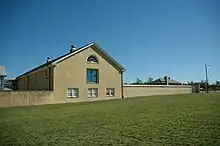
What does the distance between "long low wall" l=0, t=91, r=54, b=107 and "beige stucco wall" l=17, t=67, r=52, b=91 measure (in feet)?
8.52

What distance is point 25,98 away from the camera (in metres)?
28.2

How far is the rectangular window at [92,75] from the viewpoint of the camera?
34.4 metres

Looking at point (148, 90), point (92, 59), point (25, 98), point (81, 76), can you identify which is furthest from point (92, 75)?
point (148, 90)

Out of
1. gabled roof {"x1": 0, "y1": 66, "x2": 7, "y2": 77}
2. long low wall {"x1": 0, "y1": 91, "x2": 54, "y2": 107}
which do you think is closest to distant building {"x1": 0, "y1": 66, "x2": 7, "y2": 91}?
gabled roof {"x1": 0, "y1": 66, "x2": 7, "y2": 77}

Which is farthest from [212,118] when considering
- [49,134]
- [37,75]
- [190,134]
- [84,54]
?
[37,75]

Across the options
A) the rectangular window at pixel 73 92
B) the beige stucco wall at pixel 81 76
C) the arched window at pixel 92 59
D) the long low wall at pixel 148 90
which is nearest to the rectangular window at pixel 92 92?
the beige stucco wall at pixel 81 76

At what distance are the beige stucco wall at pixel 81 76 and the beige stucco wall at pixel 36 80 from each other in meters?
2.05

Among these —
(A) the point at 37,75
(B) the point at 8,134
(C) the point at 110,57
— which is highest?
(C) the point at 110,57

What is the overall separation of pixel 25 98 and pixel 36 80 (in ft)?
30.8

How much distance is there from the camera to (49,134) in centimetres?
1009

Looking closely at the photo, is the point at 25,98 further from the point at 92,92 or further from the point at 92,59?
the point at 92,59

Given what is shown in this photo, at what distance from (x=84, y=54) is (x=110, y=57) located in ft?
13.8

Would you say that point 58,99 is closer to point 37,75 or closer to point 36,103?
point 36,103

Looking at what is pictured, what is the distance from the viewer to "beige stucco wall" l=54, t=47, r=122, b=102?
103 feet
